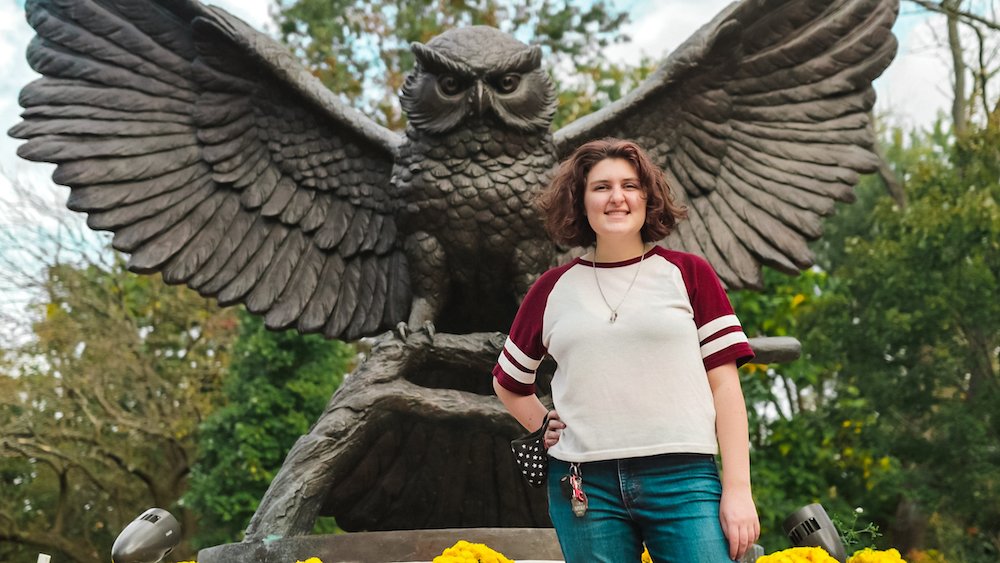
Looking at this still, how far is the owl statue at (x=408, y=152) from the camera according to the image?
3.48 meters

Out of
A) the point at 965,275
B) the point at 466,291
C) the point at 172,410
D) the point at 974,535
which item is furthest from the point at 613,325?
the point at 172,410

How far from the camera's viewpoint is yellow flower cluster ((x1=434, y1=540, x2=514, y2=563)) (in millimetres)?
2289

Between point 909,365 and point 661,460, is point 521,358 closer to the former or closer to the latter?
point 661,460

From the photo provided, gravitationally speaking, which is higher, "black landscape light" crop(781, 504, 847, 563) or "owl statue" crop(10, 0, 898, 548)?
"owl statue" crop(10, 0, 898, 548)

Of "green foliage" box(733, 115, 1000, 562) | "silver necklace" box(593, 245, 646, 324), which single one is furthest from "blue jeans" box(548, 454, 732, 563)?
"green foliage" box(733, 115, 1000, 562)

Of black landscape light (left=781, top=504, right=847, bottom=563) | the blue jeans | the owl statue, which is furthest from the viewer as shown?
the owl statue

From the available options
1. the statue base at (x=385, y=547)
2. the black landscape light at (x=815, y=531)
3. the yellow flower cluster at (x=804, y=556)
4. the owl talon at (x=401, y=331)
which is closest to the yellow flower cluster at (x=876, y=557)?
the black landscape light at (x=815, y=531)

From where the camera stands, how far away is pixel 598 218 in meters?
1.74

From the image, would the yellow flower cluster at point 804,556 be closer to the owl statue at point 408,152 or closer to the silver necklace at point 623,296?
the silver necklace at point 623,296

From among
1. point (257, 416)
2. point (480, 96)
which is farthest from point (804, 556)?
point (257, 416)

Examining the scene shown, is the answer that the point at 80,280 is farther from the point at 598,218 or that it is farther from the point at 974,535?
the point at 598,218

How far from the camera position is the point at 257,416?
9430mm

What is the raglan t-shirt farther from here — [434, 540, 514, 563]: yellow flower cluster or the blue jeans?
[434, 540, 514, 563]: yellow flower cluster

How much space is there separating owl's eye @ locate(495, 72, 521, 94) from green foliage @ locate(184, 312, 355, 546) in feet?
20.2
